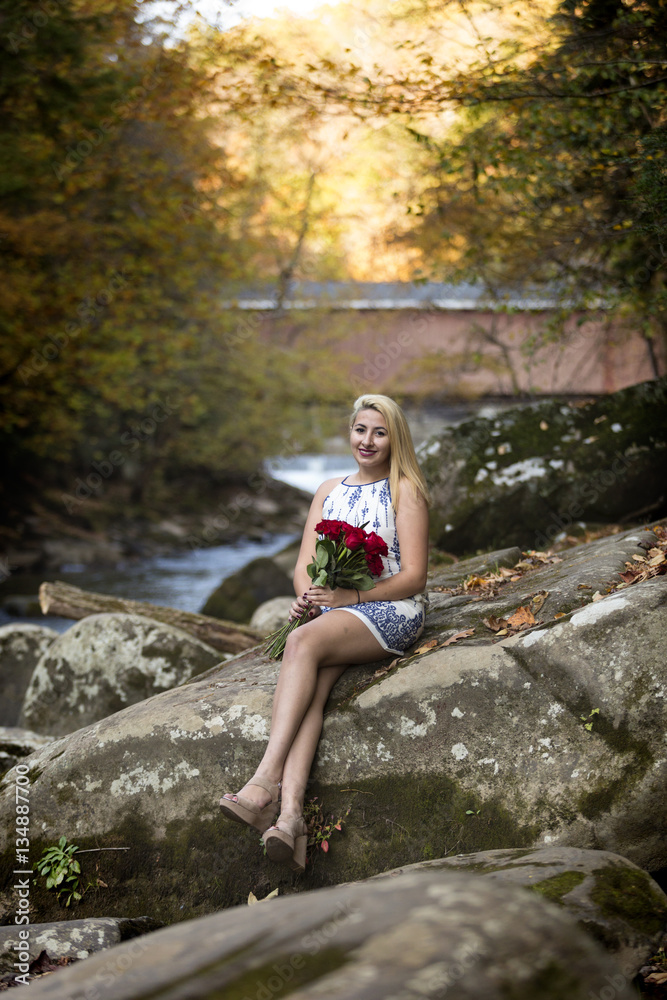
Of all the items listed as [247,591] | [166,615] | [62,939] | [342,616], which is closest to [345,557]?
[342,616]

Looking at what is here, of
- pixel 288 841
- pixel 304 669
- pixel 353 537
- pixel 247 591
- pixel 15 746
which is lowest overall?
pixel 15 746

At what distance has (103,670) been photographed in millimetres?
5992

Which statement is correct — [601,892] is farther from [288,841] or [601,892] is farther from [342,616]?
[342,616]

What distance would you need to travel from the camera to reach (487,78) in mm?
6570

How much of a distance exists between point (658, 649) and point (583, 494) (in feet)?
15.2

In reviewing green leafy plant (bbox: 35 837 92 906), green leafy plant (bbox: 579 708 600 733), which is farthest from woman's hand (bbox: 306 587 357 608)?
green leafy plant (bbox: 35 837 92 906)

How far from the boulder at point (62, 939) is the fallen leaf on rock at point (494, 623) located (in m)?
2.17

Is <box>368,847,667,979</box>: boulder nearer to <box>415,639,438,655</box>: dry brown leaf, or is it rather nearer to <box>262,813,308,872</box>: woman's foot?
<box>262,813,308,872</box>: woman's foot

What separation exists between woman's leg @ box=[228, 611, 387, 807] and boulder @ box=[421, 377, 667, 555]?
4183 mm

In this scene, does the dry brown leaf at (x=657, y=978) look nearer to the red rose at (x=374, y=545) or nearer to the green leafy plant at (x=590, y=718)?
the green leafy plant at (x=590, y=718)

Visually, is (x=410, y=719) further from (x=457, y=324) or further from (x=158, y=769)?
(x=457, y=324)

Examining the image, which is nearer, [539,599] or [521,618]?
[521,618]

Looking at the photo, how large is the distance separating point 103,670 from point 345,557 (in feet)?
9.55

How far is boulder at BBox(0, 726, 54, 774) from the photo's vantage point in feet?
16.0
